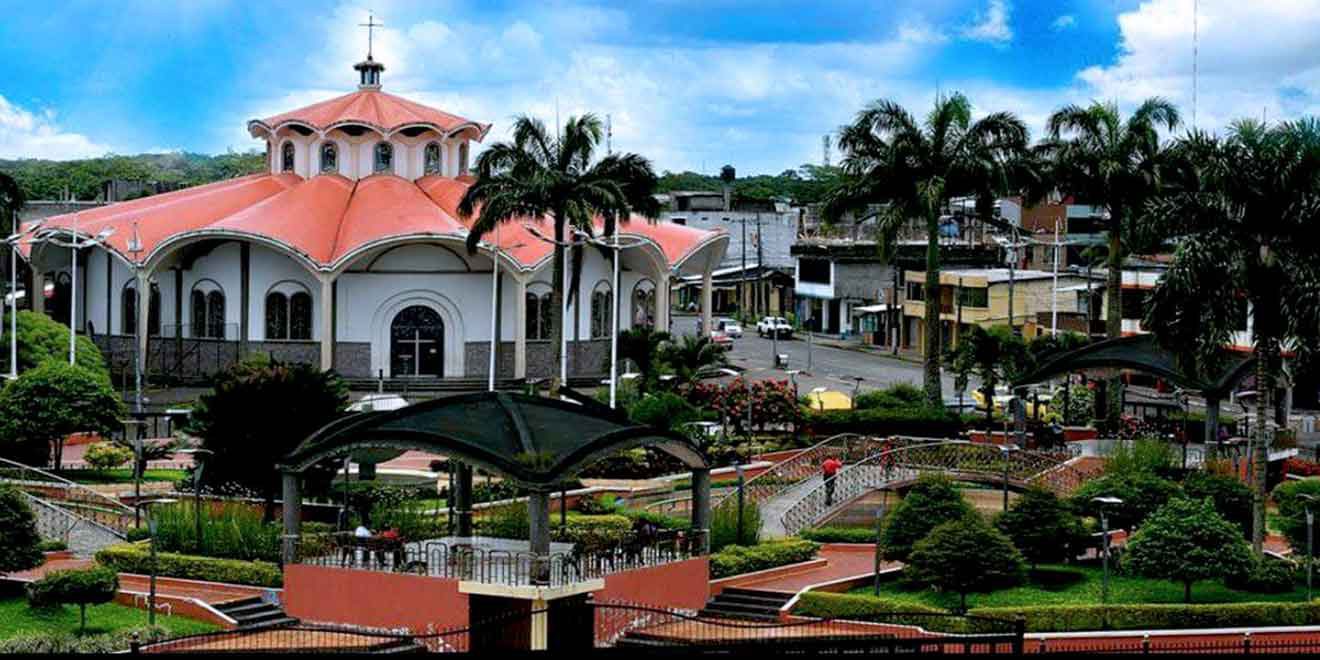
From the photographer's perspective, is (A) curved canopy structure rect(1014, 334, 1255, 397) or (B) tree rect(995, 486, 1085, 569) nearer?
(B) tree rect(995, 486, 1085, 569)

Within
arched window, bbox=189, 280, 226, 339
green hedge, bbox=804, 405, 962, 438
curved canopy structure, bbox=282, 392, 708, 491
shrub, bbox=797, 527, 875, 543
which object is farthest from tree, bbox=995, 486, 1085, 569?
arched window, bbox=189, 280, 226, 339

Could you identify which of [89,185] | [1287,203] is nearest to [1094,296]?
[1287,203]

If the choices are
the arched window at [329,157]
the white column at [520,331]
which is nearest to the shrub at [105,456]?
the white column at [520,331]

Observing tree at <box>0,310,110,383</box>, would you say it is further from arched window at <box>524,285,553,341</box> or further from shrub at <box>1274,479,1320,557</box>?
shrub at <box>1274,479,1320,557</box>

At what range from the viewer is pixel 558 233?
57.6 meters

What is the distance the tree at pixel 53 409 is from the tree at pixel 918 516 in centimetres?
1977

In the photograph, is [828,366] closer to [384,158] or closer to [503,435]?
[384,158]

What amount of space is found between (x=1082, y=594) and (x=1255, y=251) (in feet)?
25.0

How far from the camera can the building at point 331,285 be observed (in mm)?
71750

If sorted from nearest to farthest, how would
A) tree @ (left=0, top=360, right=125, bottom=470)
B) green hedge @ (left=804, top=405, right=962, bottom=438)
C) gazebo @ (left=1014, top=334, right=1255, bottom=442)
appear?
gazebo @ (left=1014, top=334, right=1255, bottom=442), tree @ (left=0, top=360, right=125, bottom=470), green hedge @ (left=804, top=405, right=962, bottom=438)

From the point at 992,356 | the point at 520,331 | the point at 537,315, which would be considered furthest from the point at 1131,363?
the point at 537,315

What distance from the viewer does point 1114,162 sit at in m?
56.1

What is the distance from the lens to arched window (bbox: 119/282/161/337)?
246 ft

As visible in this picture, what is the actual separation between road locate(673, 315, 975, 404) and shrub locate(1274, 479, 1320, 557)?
814 inches
